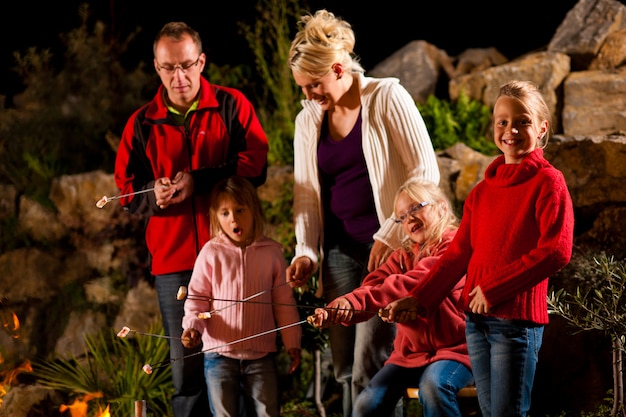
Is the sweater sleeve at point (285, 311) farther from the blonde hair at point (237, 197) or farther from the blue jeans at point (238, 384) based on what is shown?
the blonde hair at point (237, 197)

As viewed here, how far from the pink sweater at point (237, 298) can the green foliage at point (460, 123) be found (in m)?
2.90

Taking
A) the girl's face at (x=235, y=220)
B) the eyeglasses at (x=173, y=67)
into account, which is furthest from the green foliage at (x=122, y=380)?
the eyeglasses at (x=173, y=67)

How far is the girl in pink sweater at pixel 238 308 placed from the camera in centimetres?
428

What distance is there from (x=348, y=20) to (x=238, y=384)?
475 cm

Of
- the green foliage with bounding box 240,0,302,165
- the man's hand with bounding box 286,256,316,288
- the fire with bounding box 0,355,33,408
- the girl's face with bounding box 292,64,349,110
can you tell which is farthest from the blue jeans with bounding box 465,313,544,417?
the green foliage with bounding box 240,0,302,165

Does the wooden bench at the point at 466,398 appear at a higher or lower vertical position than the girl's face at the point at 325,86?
lower

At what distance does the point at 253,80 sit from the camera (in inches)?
336

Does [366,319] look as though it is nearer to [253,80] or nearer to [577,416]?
[577,416]

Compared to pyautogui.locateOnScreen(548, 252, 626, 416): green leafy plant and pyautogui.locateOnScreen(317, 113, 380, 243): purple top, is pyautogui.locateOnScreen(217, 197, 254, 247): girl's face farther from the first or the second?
pyautogui.locateOnScreen(548, 252, 626, 416): green leafy plant

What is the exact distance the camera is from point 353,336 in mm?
4312

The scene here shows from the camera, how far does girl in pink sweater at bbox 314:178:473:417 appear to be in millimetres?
3686

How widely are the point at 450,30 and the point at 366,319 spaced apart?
5.02 m

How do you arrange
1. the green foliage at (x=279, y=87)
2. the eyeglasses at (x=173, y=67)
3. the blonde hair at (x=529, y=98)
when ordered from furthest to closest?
the green foliage at (x=279, y=87) < the eyeglasses at (x=173, y=67) < the blonde hair at (x=529, y=98)

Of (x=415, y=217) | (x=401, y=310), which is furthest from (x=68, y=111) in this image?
(x=401, y=310)
